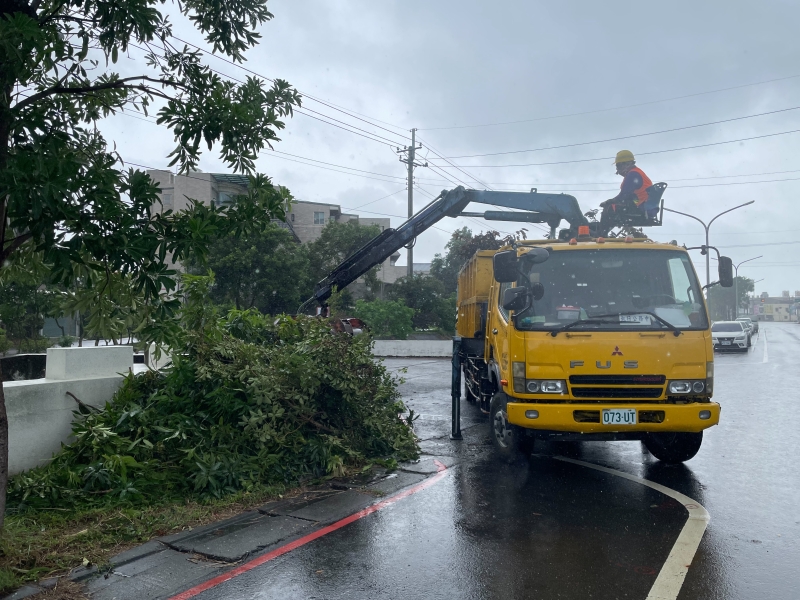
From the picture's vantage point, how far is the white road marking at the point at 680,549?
4.18 meters

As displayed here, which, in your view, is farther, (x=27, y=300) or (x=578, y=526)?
(x=27, y=300)

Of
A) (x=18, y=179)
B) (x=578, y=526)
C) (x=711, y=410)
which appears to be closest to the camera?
(x=18, y=179)

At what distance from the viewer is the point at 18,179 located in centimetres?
334

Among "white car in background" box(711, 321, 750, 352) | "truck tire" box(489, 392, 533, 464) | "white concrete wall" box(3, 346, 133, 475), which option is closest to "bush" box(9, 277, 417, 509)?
"white concrete wall" box(3, 346, 133, 475)

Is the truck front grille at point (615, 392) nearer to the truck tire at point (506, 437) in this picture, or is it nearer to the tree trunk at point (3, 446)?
Answer: the truck tire at point (506, 437)

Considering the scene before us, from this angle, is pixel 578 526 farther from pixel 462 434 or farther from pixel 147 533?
pixel 462 434

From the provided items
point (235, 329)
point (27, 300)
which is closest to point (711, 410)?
point (235, 329)

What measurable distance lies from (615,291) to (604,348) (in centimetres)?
89

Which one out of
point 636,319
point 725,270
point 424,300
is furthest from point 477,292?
point 424,300

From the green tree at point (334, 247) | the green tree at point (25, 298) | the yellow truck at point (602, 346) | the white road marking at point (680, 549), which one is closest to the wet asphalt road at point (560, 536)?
the white road marking at point (680, 549)

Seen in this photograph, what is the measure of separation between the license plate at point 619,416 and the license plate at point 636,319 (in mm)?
931

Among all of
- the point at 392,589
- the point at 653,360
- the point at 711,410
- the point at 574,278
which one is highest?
the point at 574,278

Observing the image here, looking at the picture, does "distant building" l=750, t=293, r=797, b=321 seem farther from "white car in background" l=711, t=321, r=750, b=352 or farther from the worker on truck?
the worker on truck

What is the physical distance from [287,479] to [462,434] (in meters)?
A: 3.67
